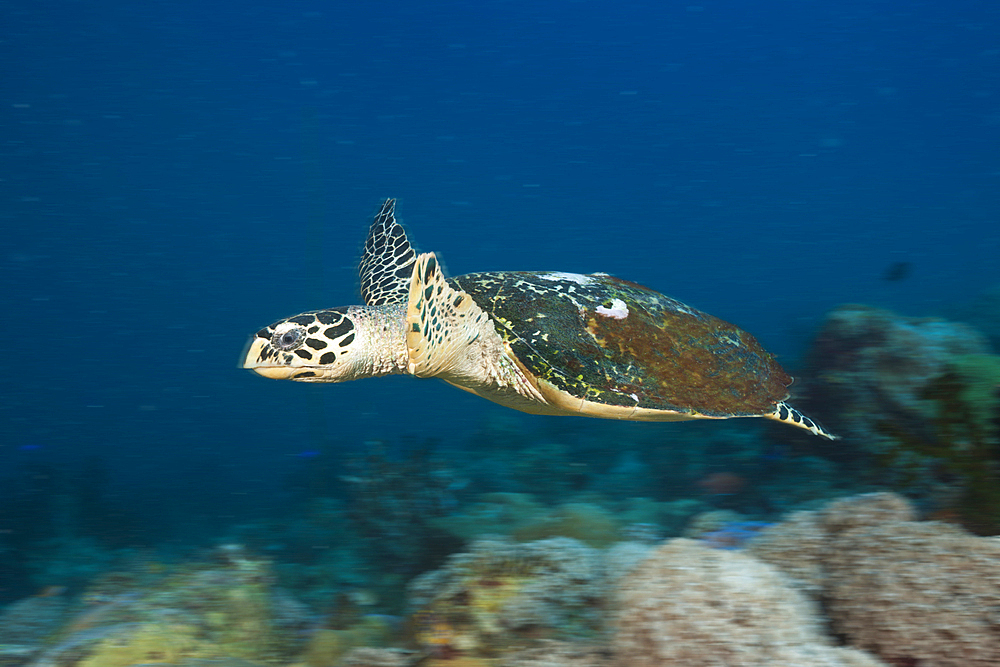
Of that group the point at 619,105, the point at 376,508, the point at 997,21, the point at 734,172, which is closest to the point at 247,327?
the point at 619,105

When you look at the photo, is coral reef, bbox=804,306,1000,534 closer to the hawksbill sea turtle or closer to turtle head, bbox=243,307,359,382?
the hawksbill sea turtle

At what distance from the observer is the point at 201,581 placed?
2.41 metres

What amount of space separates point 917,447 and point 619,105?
3890 cm

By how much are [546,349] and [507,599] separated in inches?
42.7

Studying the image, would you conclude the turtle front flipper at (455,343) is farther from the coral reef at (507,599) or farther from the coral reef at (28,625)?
the coral reef at (28,625)

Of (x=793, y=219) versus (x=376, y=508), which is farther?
(x=793, y=219)

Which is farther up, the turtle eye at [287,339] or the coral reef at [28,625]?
the turtle eye at [287,339]

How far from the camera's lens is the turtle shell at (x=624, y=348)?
2.40 metres

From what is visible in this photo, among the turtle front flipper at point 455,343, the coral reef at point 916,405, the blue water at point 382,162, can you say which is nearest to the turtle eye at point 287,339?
the turtle front flipper at point 455,343

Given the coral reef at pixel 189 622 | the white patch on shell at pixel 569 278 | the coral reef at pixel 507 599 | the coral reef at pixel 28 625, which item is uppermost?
the white patch on shell at pixel 569 278

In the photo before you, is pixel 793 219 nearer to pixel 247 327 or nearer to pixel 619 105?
pixel 619 105

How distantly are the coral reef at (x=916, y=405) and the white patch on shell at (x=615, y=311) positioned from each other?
202 centimetres

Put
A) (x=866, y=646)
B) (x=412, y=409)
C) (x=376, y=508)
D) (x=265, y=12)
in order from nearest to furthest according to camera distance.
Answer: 1. (x=866, y=646)
2. (x=376, y=508)
3. (x=265, y=12)
4. (x=412, y=409)

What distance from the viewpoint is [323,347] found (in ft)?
8.00
